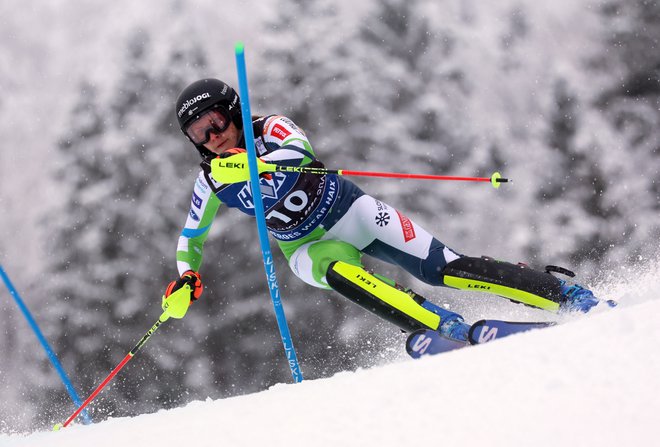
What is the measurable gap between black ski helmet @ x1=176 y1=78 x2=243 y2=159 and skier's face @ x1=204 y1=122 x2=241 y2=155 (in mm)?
47

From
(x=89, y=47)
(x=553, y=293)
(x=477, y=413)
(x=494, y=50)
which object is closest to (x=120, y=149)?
(x=89, y=47)

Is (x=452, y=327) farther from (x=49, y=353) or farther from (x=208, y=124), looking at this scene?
(x=49, y=353)

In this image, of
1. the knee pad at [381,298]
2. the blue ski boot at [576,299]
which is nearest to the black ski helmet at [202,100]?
the knee pad at [381,298]

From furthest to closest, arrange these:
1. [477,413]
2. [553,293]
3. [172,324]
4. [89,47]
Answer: [89,47], [172,324], [553,293], [477,413]

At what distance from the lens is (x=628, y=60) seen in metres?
9.52

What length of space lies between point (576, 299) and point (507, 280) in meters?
0.30

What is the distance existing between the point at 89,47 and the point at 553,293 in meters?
8.49

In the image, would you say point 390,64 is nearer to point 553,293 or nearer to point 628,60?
point 628,60

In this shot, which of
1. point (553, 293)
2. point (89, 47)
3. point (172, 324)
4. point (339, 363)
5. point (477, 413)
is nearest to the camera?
point (477, 413)

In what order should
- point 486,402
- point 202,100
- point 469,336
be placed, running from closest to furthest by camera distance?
point 486,402 < point 469,336 < point 202,100

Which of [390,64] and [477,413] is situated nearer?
[477,413]

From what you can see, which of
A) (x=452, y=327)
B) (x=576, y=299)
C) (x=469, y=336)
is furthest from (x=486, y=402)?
(x=576, y=299)

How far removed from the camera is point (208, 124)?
2.97 metres

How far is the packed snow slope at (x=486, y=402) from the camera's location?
3.94 ft
